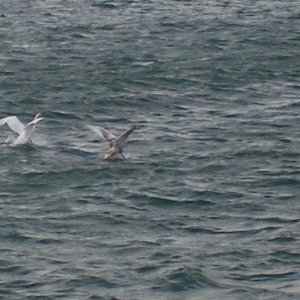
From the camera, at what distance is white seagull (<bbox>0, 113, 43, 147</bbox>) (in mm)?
26844

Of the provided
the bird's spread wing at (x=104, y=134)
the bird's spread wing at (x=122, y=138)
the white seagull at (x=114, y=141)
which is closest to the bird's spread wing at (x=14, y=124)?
the bird's spread wing at (x=104, y=134)

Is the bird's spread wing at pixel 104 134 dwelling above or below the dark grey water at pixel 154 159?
above

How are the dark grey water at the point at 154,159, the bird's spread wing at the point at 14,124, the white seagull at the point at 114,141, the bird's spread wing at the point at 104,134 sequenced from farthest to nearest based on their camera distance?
the bird's spread wing at the point at 14,124 < the bird's spread wing at the point at 104,134 < the white seagull at the point at 114,141 < the dark grey water at the point at 154,159

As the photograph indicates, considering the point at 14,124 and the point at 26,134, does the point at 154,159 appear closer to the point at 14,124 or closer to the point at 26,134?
the point at 26,134

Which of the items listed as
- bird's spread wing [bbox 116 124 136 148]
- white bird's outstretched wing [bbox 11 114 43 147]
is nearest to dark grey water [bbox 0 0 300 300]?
white bird's outstretched wing [bbox 11 114 43 147]

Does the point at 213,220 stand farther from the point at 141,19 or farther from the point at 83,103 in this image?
the point at 141,19

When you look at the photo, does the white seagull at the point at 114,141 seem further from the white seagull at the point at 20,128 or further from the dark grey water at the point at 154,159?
the white seagull at the point at 20,128

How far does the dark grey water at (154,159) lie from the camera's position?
20.0m

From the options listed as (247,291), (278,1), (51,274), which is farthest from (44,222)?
(278,1)

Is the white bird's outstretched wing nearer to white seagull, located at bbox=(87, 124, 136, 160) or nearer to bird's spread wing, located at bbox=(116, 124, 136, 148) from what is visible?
white seagull, located at bbox=(87, 124, 136, 160)

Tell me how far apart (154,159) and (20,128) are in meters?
3.01

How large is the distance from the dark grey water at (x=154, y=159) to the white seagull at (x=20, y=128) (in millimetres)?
218

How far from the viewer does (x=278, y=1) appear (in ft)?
146

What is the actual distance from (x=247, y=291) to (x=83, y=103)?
11902 mm
